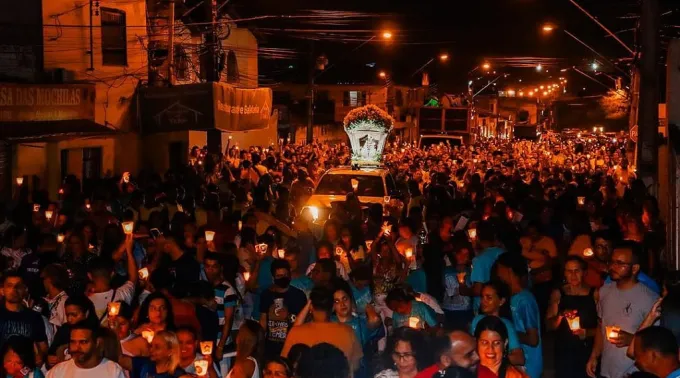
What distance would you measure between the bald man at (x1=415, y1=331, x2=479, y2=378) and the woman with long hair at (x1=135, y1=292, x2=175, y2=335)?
200 cm

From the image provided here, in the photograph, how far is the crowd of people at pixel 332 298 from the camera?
6008mm

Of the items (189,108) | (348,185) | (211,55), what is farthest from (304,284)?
(211,55)

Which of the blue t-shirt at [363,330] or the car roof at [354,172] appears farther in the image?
the car roof at [354,172]

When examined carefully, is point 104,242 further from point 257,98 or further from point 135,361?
point 257,98

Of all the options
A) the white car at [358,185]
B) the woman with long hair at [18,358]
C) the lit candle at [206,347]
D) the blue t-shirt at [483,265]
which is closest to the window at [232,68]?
the white car at [358,185]

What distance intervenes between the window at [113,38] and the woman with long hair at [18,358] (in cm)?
1709

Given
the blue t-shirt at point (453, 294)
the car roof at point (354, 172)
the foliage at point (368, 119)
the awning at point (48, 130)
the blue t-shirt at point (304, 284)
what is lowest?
the blue t-shirt at point (453, 294)

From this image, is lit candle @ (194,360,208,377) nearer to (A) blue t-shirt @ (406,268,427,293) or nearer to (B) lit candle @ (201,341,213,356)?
(B) lit candle @ (201,341,213,356)

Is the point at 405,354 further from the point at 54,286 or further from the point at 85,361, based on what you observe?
the point at 54,286

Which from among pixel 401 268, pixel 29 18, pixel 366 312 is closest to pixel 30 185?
pixel 29 18

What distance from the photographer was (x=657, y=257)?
1077 cm

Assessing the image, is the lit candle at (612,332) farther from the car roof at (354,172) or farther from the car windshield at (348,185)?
the car roof at (354,172)

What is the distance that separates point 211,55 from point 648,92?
1502 cm

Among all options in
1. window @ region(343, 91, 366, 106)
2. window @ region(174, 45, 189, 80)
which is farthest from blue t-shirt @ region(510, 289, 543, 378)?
window @ region(343, 91, 366, 106)
